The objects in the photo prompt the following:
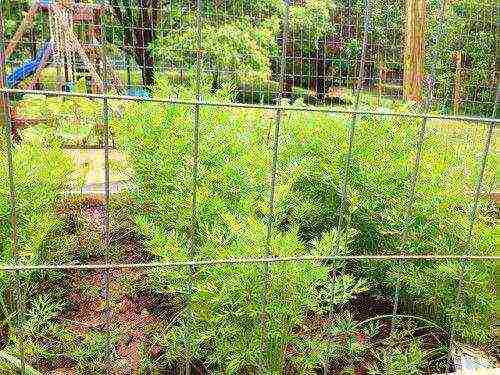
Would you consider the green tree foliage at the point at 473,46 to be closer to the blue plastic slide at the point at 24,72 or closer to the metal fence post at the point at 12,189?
the metal fence post at the point at 12,189

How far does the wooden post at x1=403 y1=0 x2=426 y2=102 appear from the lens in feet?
15.7

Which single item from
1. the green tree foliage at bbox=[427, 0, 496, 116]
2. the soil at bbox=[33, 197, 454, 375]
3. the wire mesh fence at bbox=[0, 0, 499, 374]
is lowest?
the soil at bbox=[33, 197, 454, 375]

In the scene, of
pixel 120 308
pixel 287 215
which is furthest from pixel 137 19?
pixel 120 308

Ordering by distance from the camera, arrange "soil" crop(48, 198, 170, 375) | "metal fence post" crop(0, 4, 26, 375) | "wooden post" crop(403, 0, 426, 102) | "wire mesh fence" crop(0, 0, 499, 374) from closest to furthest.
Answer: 1. "metal fence post" crop(0, 4, 26, 375)
2. "wire mesh fence" crop(0, 0, 499, 374)
3. "soil" crop(48, 198, 170, 375)
4. "wooden post" crop(403, 0, 426, 102)

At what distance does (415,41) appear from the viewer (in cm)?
503

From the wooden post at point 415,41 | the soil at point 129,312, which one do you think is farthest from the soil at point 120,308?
the wooden post at point 415,41

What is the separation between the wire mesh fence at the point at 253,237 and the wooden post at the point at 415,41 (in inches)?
61.9

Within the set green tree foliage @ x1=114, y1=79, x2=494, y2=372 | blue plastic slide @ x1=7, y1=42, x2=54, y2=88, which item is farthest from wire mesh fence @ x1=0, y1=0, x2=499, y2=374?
blue plastic slide @ x1=7, y1=42, x2=54, y2=88

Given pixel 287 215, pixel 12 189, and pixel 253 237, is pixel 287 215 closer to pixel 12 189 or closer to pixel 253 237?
pixel 253 237

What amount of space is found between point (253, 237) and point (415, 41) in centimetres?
370

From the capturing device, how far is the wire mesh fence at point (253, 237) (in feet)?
6.12

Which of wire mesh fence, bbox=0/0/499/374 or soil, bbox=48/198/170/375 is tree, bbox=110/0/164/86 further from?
soil, bbox=48/198/170/375

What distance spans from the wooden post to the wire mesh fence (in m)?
1.57

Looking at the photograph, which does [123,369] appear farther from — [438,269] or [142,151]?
[438,269]
